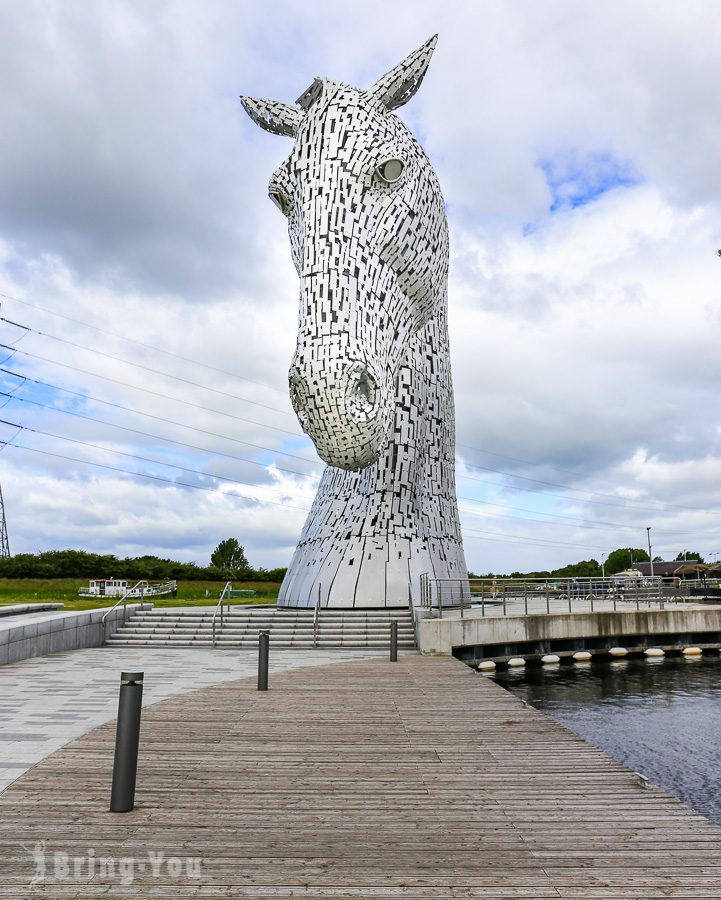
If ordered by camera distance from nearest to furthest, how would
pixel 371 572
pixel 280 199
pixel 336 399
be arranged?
pixel 336 399 → pixel 280 199 → pixel 371 572

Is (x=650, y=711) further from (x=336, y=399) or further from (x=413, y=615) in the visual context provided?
(x=336, y=399)

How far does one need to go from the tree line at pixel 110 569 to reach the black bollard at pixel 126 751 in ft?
127

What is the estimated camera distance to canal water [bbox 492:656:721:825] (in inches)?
299

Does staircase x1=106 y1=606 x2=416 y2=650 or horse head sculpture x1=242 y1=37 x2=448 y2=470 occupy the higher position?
horse head sculpture x1=242 y1=37 x2=448 y2=470

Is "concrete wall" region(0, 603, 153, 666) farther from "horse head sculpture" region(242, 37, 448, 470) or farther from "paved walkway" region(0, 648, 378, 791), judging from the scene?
"horse head sculpture" region(242, 37, 448, 470)

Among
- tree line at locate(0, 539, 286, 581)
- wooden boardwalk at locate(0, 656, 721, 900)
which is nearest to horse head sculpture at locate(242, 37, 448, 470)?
wooden boardwalk at locate(0, 656, 721, 900)

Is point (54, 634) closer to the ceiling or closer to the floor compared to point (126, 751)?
closer to the ceiling

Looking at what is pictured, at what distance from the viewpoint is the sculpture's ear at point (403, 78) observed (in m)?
13.7

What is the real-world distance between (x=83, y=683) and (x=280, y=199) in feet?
27.5

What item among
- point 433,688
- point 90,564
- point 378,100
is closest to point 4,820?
point 433,688

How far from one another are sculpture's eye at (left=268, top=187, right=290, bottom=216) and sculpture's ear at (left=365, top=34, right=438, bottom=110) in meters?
2.81

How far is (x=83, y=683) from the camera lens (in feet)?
32.3

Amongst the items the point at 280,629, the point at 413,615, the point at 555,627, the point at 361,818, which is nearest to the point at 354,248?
the point at 413,615

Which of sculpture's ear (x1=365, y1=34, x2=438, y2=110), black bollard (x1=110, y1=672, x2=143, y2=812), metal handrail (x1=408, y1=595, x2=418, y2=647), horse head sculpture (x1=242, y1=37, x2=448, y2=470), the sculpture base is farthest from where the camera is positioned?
the sculpture base
